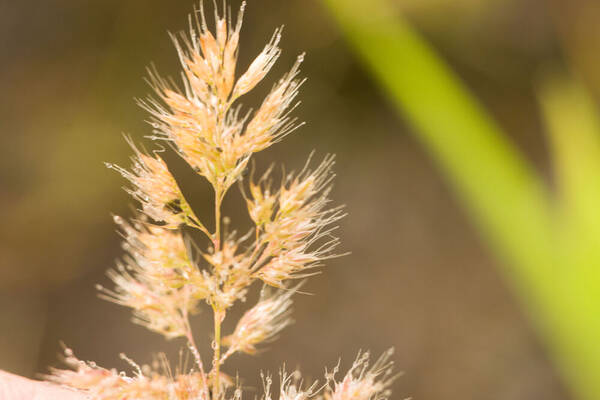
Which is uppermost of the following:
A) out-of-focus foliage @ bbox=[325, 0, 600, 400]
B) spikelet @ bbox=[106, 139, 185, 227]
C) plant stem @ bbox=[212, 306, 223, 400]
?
out-of-focus foliage @ bbox=[325, 0, 600, 400]

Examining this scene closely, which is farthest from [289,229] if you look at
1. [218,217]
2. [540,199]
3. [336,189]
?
[336,189]

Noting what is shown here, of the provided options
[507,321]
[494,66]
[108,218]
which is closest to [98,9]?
[108,218]

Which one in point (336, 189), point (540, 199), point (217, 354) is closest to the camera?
Result: point (217, 354)

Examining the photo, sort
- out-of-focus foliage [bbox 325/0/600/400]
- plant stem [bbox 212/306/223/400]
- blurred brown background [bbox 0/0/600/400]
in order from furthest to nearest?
blurred brown background [bbox 0/0/600/400] < out-of-focus foliage [bbox 325/0/600/400] < plant stem [bbox 212/306/223/400]

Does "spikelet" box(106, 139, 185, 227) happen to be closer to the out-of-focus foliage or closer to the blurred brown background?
the out-of-focus foliage

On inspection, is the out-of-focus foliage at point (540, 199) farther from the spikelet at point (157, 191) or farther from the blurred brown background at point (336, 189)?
the blurred brown background at point (336, 189)

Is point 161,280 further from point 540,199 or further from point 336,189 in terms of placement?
point 336,189

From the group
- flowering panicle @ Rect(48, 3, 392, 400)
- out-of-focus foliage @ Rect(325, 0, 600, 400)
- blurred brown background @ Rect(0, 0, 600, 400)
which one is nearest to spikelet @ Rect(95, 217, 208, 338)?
flowering panicle @ Rect(48, 3, 392, 400)

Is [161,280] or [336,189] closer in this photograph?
[161,280]

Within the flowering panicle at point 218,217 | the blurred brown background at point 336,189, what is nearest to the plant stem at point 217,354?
the flowering panicle at point 218,217
